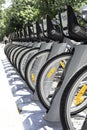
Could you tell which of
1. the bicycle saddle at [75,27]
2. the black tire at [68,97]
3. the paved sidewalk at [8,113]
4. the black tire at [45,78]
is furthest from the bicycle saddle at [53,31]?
the black tire at [68,97]

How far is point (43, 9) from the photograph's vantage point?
20438mm

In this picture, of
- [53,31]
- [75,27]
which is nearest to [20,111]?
[53,31]

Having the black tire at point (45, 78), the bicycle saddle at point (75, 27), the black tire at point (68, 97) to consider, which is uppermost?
the bicycle saddle at point (75, 27)

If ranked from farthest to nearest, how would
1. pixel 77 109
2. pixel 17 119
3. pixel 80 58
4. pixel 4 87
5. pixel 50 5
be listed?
pixel 50 5 < pixel 4 87 < pixel 17 119 < pixel 77 109 < pixel 80 58

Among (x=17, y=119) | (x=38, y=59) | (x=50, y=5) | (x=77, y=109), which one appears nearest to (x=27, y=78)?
(x=38, y=59)

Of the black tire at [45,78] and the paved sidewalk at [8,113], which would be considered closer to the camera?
the paved sidewalk at [8,113]

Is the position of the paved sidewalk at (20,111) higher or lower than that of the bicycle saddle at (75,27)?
lower

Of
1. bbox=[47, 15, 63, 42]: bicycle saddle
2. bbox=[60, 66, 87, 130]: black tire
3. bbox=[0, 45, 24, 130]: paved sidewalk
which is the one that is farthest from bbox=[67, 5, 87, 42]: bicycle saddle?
bbox=[47, 15, 63, 42]: bicycle saddle

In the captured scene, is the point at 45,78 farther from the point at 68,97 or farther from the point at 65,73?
the point at 68,97

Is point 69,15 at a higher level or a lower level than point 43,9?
higher

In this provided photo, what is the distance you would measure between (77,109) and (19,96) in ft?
7.49

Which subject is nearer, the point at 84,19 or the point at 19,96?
the point at 84,19

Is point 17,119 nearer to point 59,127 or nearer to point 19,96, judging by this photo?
point 59,127

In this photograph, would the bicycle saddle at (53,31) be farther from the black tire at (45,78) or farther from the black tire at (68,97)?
the black tire at (68,97)
